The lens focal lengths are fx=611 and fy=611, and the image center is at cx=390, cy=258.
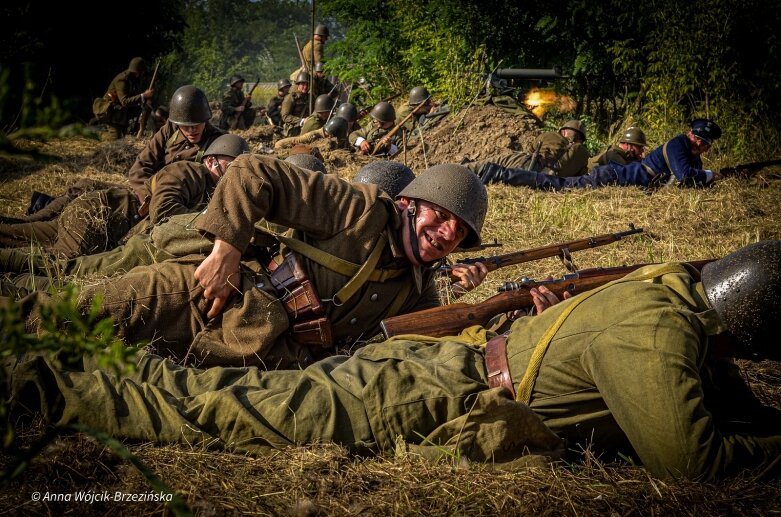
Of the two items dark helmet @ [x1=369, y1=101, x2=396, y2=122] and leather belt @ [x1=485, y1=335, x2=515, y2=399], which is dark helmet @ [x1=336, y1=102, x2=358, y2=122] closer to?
dark helmet @ [x1=369, y1=101, x2=396, y2=122]

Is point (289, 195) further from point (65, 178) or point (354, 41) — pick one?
point (354, 41)

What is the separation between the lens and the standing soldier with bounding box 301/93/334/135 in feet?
48.1

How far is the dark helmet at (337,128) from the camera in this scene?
13.5m

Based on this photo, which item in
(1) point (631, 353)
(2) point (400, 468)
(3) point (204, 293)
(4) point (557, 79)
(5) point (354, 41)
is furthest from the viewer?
(5) point (354, 41)

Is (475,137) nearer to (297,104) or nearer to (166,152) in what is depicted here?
(166,152)

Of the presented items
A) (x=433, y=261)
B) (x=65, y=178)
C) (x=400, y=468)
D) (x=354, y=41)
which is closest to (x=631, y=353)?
(x=400, y=468)

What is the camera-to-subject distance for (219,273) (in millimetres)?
3287

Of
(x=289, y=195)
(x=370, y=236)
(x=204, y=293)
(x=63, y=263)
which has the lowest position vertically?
(x=63, y=263)

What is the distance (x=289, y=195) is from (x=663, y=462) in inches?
88.4

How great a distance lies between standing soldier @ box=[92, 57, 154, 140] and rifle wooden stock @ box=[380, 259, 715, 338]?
14.7 metres

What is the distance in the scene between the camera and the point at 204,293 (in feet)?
11.0

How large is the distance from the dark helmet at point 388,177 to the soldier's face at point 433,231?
1785 millimetres

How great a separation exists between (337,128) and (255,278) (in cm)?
1046

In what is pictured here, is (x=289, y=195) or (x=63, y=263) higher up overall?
(x=289, y=195)
